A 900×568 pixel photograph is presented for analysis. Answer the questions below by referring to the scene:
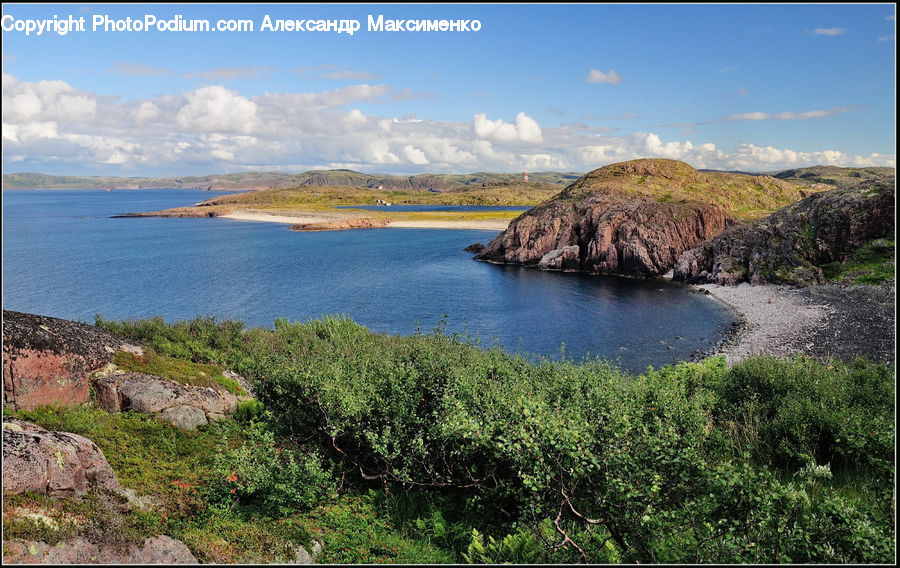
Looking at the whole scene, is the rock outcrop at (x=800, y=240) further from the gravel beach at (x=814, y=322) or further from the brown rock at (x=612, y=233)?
the brown rock at (x=612, y=233)

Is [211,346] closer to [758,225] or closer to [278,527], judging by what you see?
[278,527]

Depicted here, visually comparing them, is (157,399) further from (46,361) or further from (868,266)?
(868,266)

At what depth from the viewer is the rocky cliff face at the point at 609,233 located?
3570 inches

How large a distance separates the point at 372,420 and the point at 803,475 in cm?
1388

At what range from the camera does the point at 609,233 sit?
309ft

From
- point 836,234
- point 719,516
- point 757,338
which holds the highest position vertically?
point 836,234

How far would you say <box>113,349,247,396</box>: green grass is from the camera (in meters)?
20.3

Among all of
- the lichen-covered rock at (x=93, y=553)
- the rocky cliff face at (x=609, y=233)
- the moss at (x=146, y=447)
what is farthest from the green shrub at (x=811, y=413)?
the rocky cliff face at (x=609, y=233)

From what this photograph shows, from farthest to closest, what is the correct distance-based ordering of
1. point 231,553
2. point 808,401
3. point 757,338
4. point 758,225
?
point 758,225
point 757,338
point 808,401
point 231,553

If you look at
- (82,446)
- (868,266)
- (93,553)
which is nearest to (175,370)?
(82,446)

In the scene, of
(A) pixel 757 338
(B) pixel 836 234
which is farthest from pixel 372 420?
(B) pixel 836 234

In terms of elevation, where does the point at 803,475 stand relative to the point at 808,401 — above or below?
below

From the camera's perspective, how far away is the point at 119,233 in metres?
142

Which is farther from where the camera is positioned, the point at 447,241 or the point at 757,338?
the point at 447,241
